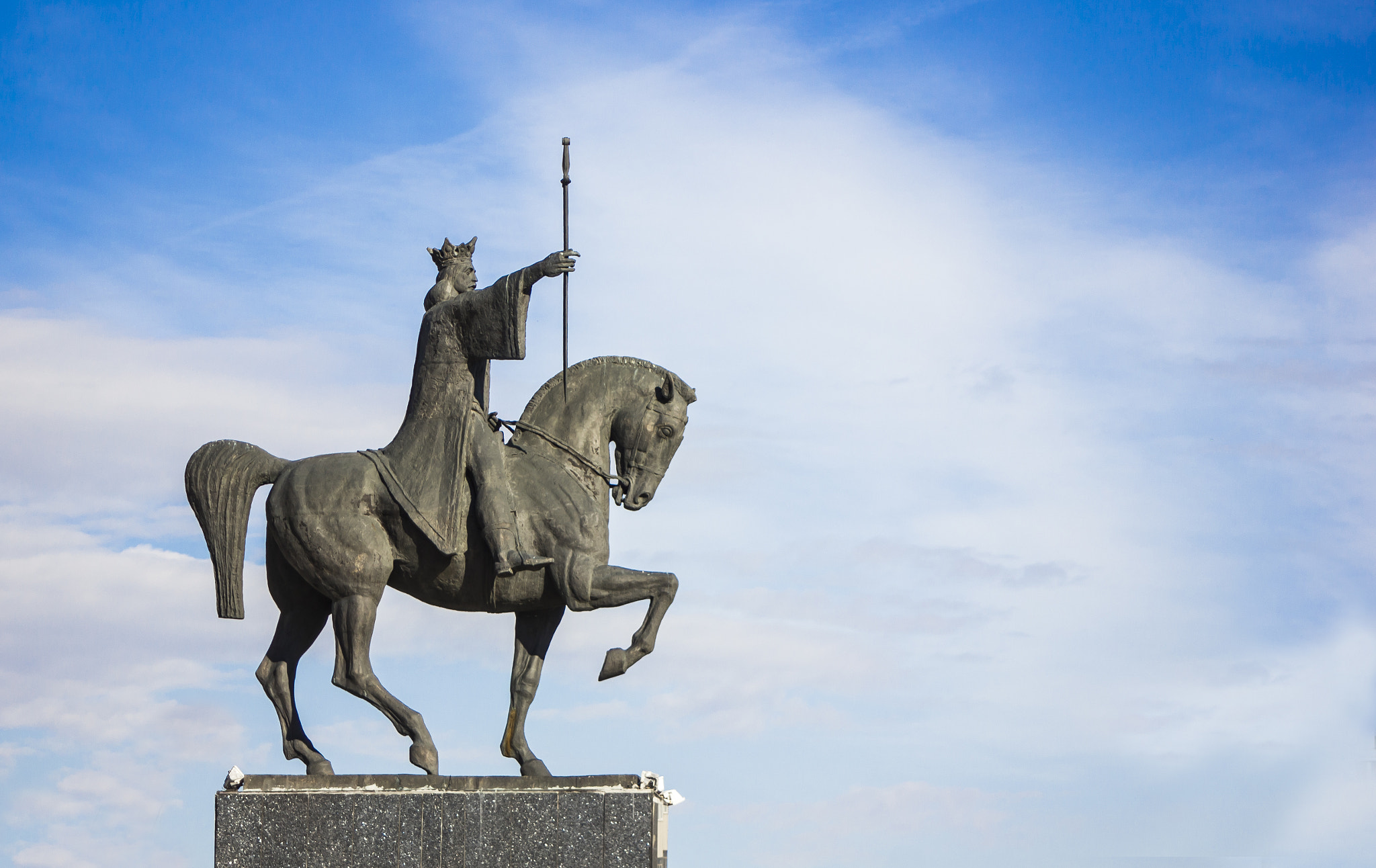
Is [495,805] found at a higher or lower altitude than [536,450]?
lower

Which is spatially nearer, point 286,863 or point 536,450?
point 286,863

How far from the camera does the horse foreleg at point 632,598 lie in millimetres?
10758

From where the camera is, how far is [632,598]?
35.4 feet

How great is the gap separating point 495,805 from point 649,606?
168 cm

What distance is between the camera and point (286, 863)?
33.1 feet

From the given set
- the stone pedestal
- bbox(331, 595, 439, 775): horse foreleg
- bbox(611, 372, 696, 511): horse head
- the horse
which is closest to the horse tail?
the horse

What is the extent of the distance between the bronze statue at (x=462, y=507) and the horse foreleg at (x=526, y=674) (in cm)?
1

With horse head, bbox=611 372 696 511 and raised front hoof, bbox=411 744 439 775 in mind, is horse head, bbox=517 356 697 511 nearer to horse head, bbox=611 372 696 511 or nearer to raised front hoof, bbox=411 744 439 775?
horse head, bbox=611 372 696 511

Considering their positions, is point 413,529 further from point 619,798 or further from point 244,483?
point 619,798

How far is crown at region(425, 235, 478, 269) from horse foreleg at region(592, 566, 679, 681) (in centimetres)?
256

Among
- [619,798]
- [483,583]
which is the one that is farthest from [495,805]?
[483,583]

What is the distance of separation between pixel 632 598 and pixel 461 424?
1.66 m

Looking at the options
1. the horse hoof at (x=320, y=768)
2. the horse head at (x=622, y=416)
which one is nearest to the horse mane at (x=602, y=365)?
the horse head at (x=622, y=416)

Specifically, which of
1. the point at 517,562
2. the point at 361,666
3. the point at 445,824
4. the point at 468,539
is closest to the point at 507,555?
the point at 517,562
